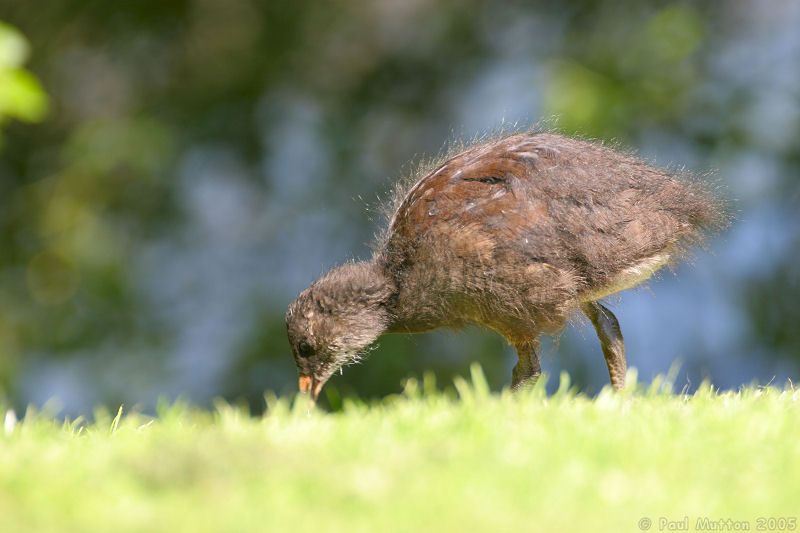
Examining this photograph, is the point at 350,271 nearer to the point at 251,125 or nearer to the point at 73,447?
the point at 73,447

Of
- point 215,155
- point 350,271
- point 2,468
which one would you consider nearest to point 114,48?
point 215,155

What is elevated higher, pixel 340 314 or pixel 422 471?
pixel 340 314

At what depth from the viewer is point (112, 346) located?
1035cm

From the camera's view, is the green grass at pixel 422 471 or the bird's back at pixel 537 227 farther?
the bird's back at pixel 537 227

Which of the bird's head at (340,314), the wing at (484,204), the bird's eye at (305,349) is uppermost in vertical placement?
the wing at (484,204)

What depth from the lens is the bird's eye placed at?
18.8 ft

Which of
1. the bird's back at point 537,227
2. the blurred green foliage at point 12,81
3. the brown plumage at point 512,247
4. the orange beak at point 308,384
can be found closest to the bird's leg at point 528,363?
the brown plumage at point 512,247

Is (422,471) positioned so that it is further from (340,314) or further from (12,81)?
(12,81)

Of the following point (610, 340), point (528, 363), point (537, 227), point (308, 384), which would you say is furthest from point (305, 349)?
point (610, 340)

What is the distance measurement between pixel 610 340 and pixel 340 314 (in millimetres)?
1363

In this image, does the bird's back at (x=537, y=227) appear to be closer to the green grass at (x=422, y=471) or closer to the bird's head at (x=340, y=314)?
the bird's head at (x=340, y=314)

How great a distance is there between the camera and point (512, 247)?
516 centimetres

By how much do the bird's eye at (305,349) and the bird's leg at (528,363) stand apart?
1.01m

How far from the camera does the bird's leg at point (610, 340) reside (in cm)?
581
